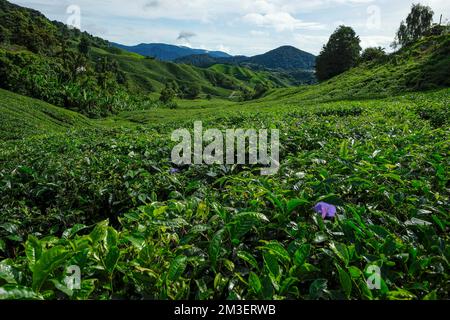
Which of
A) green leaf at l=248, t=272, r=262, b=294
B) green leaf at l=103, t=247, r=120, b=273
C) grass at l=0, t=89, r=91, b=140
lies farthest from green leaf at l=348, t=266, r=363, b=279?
grass at l=0, t=89, r=91, b=140

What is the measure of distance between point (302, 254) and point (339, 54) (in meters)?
72.4

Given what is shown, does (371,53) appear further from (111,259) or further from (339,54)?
(111,259)

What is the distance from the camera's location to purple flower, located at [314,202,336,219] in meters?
3.02

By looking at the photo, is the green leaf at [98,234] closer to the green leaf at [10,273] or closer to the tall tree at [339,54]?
the green leaf at [10,273]

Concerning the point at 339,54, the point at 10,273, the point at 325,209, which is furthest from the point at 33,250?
the point at 339,54

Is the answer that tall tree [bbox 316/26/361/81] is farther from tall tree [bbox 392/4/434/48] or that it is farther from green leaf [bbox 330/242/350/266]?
green leaf [bbox 330/242/350/266]

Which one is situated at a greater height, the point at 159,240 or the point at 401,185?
the point at 401,185

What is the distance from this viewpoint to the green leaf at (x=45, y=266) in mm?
2113

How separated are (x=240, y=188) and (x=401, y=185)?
1802 millimetres

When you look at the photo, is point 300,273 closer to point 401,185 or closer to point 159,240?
point 159,240

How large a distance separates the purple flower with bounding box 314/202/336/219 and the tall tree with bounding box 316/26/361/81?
6990cm
